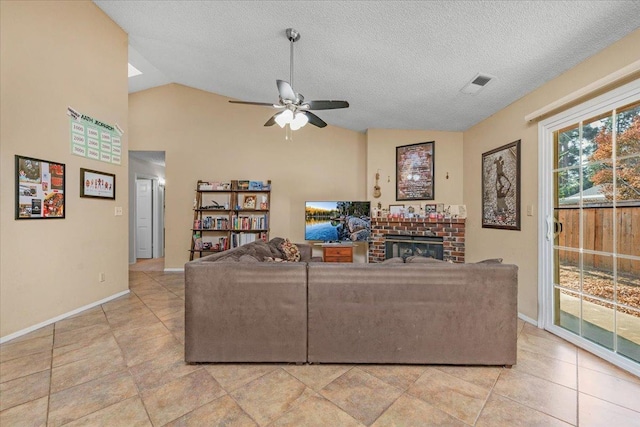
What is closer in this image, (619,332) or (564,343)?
(619,332)

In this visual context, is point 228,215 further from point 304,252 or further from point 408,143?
point 408,143

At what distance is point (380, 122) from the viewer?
14.4 ft

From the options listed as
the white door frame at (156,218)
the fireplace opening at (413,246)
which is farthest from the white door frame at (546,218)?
the white door frame at (156,218)

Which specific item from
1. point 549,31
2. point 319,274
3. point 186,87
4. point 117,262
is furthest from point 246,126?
point 549,31

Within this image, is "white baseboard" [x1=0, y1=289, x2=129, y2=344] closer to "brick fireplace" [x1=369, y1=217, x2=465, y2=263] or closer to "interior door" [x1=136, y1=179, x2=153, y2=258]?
"interior door" [x1=136, y1=179, x2=153, y2=258]

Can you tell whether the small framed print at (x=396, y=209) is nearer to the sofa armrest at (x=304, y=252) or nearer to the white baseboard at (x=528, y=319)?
the sofa armrest at (x=304, y=252)

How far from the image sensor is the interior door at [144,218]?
6203 mm

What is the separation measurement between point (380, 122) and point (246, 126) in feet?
8.36

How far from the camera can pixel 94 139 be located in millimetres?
3125

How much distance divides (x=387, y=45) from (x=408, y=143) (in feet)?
7.42

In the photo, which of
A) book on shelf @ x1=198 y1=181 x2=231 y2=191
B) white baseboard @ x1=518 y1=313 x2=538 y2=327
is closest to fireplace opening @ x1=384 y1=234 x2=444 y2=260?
white baseboard @ x1=518 y1=313 x2=538 y2=327

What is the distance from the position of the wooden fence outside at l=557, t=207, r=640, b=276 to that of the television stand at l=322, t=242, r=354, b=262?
2.65 m

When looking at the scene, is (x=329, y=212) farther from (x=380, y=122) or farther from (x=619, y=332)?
(x=619, y=332)

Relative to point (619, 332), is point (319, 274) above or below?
above
